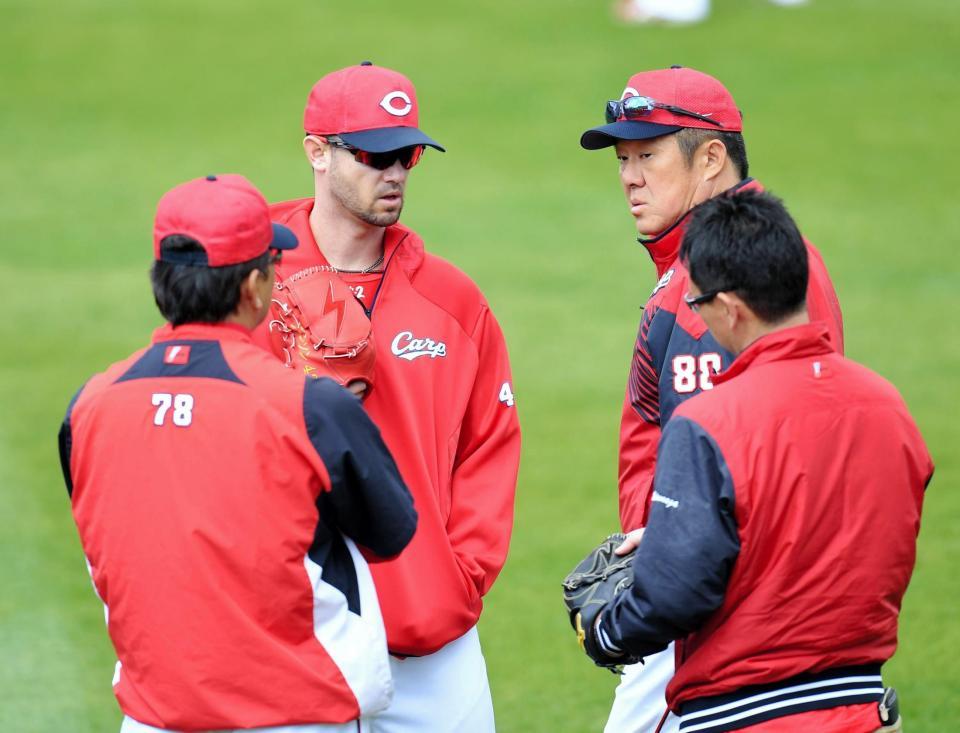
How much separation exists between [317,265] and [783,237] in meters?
1.46

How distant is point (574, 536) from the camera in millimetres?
8172

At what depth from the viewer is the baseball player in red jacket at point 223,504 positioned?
114 inches

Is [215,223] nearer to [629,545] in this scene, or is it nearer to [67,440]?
[67,440]

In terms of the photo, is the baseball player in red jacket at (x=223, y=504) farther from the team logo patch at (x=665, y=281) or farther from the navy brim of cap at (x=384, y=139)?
the team logo patch at (x=665, y=281)

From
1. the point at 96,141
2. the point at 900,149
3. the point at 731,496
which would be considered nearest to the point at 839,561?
the point at 731,496

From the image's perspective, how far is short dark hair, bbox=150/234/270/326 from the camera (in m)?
3.04

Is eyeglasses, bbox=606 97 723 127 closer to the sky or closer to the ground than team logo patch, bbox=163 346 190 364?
closer to the sky

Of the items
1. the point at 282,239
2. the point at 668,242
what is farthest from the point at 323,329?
the point at 668,242

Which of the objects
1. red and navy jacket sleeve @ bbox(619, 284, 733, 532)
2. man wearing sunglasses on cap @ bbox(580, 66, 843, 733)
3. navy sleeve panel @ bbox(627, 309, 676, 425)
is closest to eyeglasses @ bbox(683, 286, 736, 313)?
red and navy jacket sleeve @ bbox(619, 284, 733, 532)

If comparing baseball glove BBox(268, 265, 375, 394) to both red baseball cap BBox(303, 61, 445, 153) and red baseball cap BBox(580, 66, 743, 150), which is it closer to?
red baseball cap BBox(303, 61, 445, 153)

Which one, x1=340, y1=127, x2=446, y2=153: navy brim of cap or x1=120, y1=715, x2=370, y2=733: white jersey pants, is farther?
x1=340, y1=127, x2=446, y2=153: navy brim of cap

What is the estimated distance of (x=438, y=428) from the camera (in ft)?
13.1

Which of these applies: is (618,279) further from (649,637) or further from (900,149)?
(649,637)

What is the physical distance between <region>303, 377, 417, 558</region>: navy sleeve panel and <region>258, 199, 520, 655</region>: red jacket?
687 millimetres
